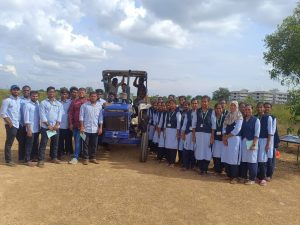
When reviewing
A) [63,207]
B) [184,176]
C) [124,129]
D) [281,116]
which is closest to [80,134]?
[124,129]

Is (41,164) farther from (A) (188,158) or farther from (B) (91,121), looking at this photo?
(A) (188,158)

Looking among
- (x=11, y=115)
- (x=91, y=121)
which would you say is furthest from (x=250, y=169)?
(x=11, y=115)

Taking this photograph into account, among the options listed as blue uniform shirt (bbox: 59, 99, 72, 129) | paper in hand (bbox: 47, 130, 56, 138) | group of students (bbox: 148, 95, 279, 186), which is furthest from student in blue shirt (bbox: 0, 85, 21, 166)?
group of students (bbox: 148, 95, 279, 186)

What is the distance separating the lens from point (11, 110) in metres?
8.48

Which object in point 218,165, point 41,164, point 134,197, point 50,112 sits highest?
point 50,112

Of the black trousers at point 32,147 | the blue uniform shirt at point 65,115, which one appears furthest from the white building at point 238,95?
the black trousers at point 32,147

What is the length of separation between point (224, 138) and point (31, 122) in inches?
179

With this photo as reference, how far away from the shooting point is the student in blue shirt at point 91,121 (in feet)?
30.5

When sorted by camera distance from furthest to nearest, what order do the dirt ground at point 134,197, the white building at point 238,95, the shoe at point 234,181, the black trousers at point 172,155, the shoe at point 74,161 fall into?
the white building at point 238,95
the black trousers at point 172,155
the shoe at point 74,161
the shoe at point 234,181
the dirt ground at point 134,197

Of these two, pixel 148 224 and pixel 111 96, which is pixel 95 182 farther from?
pixel 111 96

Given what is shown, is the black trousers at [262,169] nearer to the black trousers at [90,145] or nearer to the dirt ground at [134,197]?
the dirt ground at [134,197]

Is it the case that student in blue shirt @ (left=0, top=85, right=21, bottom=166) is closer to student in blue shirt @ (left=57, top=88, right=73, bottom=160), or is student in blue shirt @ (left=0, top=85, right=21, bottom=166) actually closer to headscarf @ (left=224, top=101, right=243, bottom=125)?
student in blue shirt @ (left=57, top=88, right=73, bottom=160)

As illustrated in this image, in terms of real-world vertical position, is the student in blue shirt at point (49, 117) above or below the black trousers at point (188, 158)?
above

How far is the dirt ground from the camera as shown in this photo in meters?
5.62
